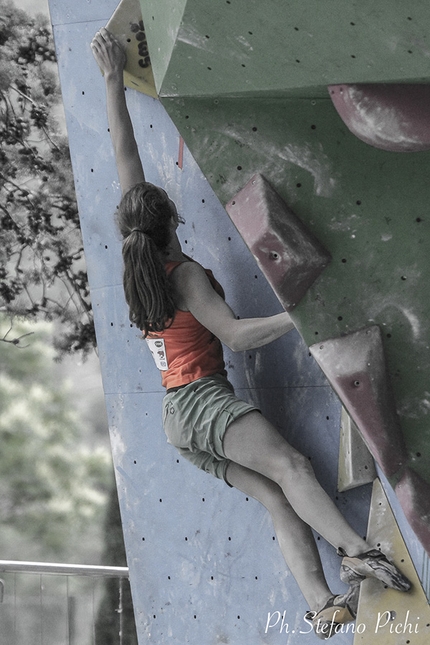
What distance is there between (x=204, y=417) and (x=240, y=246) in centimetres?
62

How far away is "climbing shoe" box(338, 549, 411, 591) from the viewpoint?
2154mm

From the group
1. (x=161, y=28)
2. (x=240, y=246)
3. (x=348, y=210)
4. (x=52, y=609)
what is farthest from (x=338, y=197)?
(x=52, y=609)

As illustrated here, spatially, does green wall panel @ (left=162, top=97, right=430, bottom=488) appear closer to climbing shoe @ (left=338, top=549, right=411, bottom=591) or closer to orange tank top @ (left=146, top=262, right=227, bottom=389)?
climbing shoe @ (left=338, top=549, right=411, bottom=591)

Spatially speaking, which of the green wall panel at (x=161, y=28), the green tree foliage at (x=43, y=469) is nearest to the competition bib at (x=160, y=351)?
the green wall panel at (x=161, y=28)

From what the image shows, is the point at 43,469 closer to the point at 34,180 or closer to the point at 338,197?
the point at 34,180

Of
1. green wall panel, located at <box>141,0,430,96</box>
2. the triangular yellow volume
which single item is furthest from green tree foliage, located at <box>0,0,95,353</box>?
green wall panel, located at <box>141,0,430,96</box>

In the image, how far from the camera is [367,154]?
66.9 inches

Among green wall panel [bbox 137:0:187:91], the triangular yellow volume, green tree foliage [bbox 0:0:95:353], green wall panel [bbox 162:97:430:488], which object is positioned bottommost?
green tree foliage [bbox 0:0:95:353]

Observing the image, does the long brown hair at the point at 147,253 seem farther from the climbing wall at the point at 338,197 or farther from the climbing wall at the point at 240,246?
the climbing wall at the point at 338,197

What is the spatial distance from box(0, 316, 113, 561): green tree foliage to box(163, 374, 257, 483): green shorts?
548cm

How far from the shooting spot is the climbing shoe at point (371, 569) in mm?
2154

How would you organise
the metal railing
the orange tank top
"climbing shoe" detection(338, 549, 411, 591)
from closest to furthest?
"climbing shoe" detection(338, 549, 411, 591) → the orange tank top → the metal railing

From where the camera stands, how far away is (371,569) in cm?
215

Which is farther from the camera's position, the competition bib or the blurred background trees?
the blurred background trees
